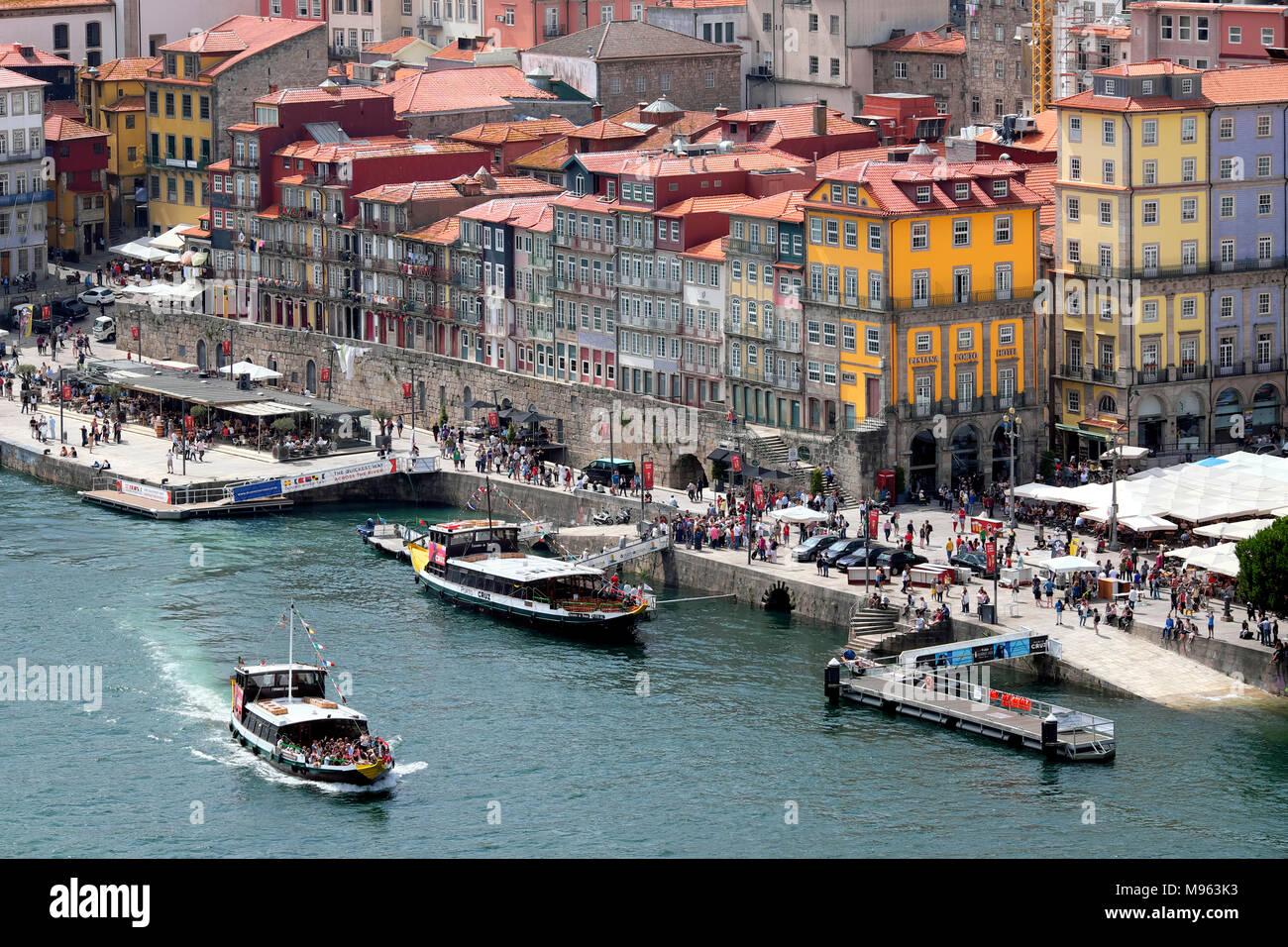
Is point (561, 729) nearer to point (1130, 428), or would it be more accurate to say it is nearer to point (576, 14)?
point (1130, 428)

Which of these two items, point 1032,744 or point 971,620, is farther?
point 971,620

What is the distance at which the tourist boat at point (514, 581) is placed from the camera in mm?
114000

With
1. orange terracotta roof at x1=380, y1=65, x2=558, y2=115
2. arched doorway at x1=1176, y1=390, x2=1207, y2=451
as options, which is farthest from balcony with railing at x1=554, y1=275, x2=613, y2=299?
orange terracotta roof at x1=380, y1=65, x2=558, y2=115

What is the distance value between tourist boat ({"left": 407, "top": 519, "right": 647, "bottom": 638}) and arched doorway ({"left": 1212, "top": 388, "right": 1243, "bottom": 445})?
31.7m

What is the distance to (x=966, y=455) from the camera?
129 meters

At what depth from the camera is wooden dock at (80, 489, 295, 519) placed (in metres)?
137

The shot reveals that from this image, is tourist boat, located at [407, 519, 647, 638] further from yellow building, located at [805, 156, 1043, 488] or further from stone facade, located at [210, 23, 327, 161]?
stone facade, located at [210, 23, 327, 161]

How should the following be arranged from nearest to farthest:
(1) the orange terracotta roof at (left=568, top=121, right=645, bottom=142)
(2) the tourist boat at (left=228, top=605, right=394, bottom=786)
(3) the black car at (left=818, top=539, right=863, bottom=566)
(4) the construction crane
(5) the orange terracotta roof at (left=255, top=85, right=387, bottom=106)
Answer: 1. (2) the tourist boat at (left=228, top=605, right=394, bottom=786)
2. (3) the black car at (left=818, top=539, right=863, bottom=566)
3. (1) the orange terracotta roof at (left=568, top=121, right=645, bottom=142)
4. (5) the orange terracotta roof at (left=255, top=85, right=387, bottom=106)
5. (4) the construction crane

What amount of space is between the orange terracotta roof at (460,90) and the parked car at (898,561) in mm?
68130

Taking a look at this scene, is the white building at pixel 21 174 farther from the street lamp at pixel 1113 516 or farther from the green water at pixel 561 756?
the street lamp at pixel 1113 516

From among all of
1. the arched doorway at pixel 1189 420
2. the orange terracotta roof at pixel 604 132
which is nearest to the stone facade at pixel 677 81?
the orange terracotta roof at pixel 604 132

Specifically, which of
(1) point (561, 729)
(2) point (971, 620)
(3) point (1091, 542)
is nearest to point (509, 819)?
(1) point (561, 729)

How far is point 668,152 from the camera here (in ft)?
483

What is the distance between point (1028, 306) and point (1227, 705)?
34.8m
